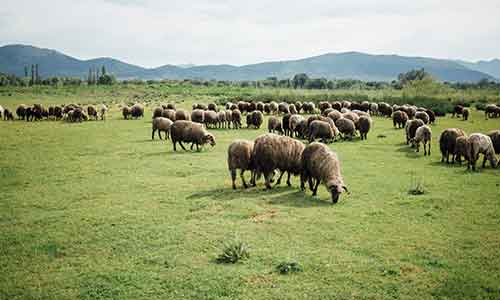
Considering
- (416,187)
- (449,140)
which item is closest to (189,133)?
(416,187)

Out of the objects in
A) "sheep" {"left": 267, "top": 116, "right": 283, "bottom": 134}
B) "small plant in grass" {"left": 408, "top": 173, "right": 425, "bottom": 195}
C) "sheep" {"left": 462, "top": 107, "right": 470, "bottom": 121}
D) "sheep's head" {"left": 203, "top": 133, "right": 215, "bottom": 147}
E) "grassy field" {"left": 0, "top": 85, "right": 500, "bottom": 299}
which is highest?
"sheep" {"left": 462, "top": 107, "right": 470, "bottom": 121}

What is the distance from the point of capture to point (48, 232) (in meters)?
9.73

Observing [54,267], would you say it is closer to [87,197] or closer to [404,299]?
[87,197]

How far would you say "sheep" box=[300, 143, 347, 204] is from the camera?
39.2 feet

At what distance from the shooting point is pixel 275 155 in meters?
13.2

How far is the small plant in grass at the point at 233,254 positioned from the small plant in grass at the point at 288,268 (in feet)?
2.74

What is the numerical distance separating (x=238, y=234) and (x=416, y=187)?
746cm

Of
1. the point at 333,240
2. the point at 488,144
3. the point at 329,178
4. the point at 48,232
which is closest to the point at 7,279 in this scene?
the point at 48,232

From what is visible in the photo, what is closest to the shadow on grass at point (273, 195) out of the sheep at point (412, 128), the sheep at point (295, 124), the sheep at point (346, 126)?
the sheep at point (412, 128)

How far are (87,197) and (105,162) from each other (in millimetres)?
6376

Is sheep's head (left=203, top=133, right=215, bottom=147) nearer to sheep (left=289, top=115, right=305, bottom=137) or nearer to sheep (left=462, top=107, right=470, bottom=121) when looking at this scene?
sheep (left=289, top=115, right=305, bottom=137)

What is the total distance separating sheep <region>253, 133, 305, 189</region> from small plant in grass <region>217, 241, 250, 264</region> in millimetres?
5290

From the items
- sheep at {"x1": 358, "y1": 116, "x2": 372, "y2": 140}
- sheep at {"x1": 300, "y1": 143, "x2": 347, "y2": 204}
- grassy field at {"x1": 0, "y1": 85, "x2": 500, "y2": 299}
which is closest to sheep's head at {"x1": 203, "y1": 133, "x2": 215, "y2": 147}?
grassy field at {"x1": 0, "y1": 85, "x2": 500, "y2": 299}

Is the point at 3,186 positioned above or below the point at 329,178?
below
